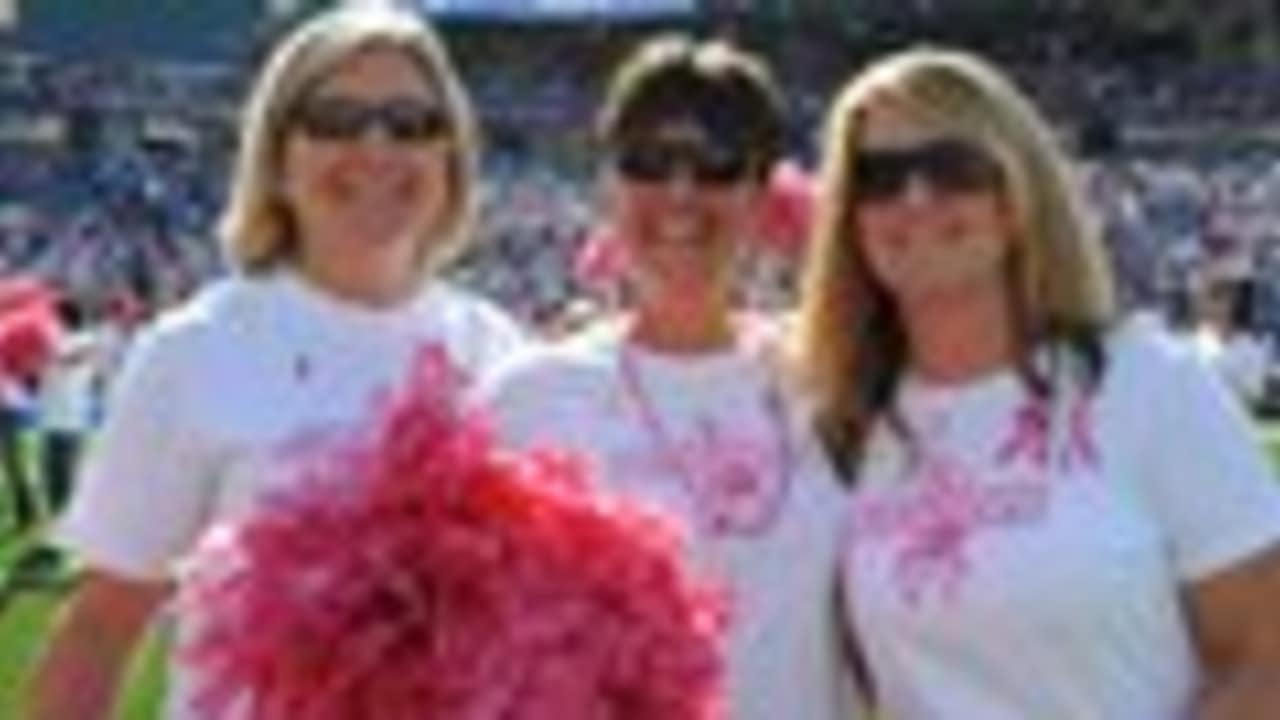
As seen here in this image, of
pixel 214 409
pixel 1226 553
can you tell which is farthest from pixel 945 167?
pixel 214 409

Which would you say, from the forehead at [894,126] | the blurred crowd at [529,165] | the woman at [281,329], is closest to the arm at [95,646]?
the woman at [281,329]

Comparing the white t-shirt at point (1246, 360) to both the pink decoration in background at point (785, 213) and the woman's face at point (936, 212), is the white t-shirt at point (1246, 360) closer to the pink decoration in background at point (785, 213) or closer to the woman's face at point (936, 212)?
the pink decoration in background at point (785, 213)

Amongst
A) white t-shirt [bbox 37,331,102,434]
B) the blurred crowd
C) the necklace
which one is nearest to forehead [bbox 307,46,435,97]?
the necklace

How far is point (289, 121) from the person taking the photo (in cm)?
488

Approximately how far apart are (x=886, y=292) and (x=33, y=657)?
9835 mm

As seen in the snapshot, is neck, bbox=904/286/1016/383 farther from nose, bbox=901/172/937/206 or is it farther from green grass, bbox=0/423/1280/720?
green grass, bbox=0/423/1280/720

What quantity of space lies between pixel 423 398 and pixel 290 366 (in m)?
1.00

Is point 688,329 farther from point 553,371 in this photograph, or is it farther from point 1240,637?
point 1240,637

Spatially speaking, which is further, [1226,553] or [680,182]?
[680,182]

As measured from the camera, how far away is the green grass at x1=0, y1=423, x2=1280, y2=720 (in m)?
12.7

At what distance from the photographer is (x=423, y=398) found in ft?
12.9

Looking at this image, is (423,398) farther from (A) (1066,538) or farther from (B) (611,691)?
(A) (1066,538)

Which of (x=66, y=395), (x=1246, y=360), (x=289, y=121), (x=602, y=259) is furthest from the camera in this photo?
(x=1246, y=360)

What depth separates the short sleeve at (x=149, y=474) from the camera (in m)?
4.82
